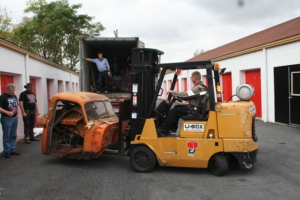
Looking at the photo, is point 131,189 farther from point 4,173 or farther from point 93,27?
point 93,27

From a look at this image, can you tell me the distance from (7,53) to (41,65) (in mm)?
4126

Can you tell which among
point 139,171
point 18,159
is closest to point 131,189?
point 139,171

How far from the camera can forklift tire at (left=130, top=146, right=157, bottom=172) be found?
17.7 feet

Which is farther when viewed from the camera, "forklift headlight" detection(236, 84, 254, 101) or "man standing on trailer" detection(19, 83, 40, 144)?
"man standing on trailer" detection(19, 83, 40, 144)

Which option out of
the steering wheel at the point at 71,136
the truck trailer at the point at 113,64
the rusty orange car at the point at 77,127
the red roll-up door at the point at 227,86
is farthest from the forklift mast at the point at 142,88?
the red roll-up door at the point at 227,86

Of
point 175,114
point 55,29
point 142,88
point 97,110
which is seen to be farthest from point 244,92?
point 55,29

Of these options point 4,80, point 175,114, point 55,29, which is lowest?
point 175,114

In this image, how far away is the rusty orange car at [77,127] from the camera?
5715mm

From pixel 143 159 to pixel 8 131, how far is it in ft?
12.3

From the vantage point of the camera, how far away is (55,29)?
27.9 m

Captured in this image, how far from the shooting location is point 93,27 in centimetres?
2986

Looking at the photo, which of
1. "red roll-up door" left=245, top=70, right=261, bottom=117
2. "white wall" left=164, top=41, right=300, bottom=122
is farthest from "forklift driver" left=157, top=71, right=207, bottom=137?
"red roll-up door" left=245, top=70, right=261, bottom=117

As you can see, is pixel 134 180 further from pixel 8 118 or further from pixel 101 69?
pixel 101 69

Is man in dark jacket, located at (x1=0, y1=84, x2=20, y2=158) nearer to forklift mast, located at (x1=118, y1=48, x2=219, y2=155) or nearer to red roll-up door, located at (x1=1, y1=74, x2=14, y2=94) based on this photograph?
red roll-up door, located at (x1=1, y1=74, x2=14, y2=94)
